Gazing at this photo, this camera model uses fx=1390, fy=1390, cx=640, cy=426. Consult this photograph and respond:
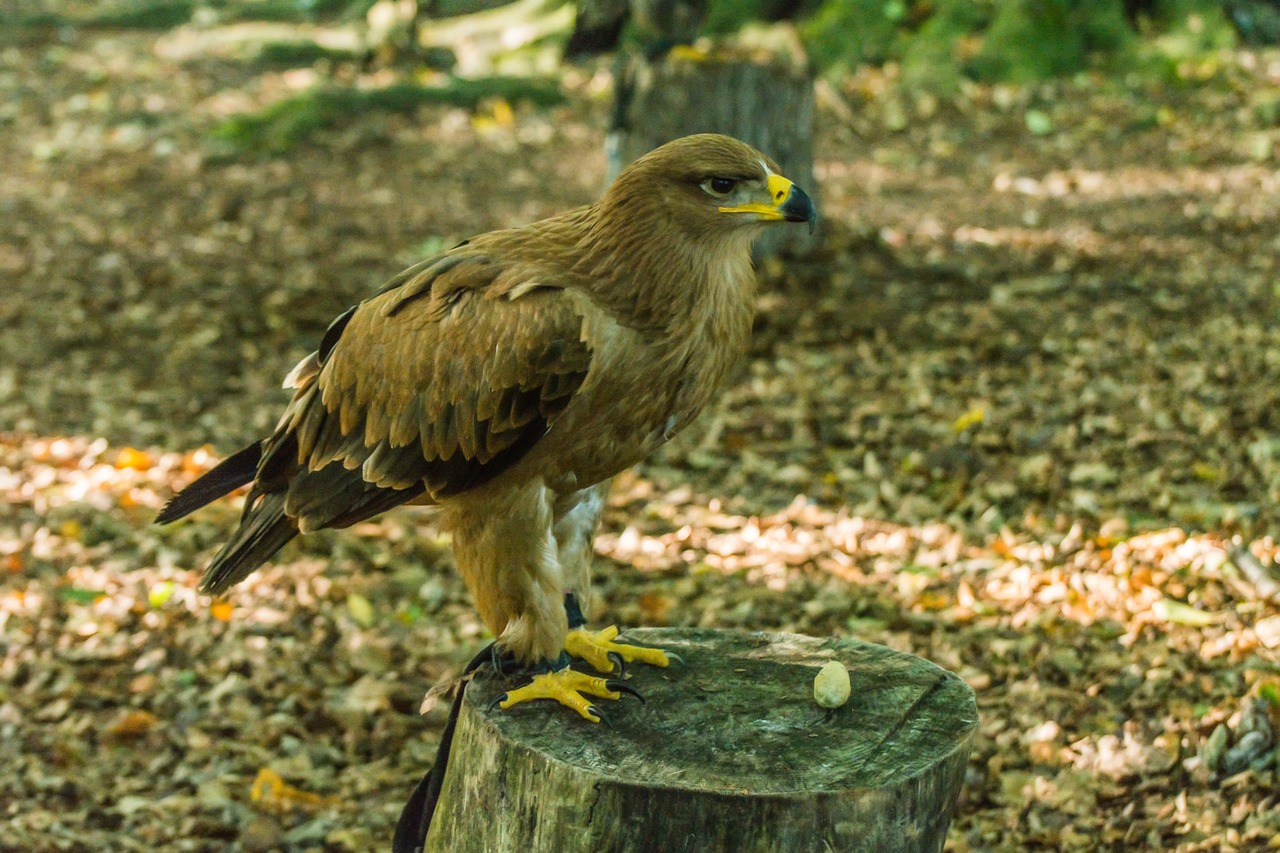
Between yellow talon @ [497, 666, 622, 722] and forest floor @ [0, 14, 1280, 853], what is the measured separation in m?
1.43

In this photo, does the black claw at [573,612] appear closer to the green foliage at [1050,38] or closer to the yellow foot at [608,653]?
the yellow foot at [608,653]

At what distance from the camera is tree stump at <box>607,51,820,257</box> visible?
775 cm

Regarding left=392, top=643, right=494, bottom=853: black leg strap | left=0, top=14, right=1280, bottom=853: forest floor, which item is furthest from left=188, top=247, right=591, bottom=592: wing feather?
left=0, top=14, right=1280, bottom=853: forest floor

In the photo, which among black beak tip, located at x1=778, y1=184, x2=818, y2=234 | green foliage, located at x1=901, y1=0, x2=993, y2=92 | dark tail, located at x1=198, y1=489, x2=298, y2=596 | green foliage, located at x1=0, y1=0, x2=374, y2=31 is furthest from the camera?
green foliage, located at x1=0, y1=0, x2=374, y2=31

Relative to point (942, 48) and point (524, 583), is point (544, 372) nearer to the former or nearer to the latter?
point (524, 583)

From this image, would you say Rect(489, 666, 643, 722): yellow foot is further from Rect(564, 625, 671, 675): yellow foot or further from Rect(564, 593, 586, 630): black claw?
Rect(564, 593, 586, 630): black claw

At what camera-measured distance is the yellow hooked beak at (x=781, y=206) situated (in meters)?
3.22

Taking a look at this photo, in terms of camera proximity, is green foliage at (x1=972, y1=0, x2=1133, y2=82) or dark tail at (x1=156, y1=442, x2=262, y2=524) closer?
dark tail at (x1=156, y1=442, x2=262, y2=524)

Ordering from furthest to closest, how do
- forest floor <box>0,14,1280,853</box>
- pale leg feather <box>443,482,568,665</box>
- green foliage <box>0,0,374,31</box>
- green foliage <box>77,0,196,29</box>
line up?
green foliage <box>77,0,196,29</box>, green foliage <box>0,0,374,31</box>, forest floor <box>0,14,1280,853</box>, pale leg feather <box>443,482,568,665</box>

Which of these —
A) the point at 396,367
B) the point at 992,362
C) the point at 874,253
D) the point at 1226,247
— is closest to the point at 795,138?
the point at 874,253

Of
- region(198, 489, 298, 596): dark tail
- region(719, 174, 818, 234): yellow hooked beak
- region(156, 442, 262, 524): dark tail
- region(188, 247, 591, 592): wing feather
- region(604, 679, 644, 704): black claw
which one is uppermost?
region(719, 174, 818, 234): yellow hooked beak

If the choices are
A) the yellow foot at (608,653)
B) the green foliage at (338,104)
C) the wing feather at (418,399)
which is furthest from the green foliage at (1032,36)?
the yellow foot at (608,653)

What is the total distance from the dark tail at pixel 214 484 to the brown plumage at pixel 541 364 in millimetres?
262

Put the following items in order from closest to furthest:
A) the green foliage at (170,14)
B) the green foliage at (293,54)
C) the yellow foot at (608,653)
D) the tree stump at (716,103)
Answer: the yellow foot at (608,653)
the tree stump at (716,103)
the green foliage at (293,54)
the green foliage at (170,14)
